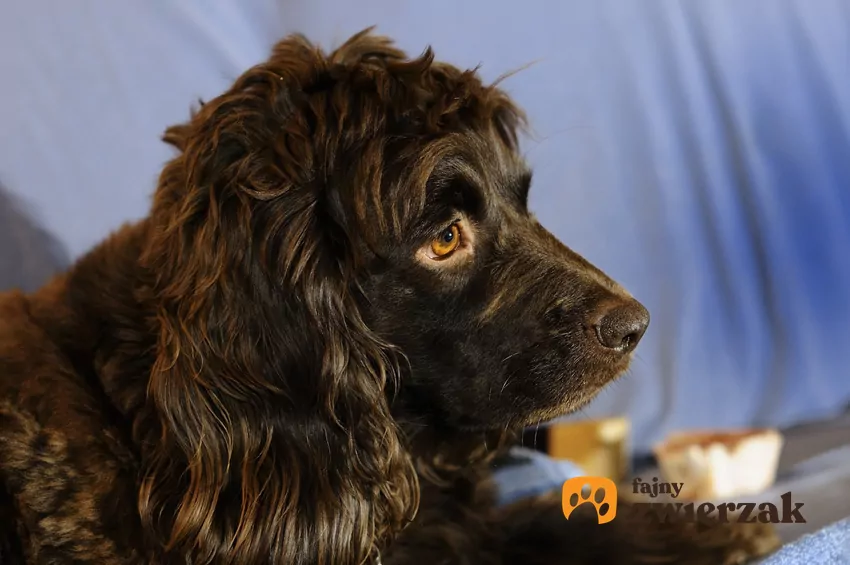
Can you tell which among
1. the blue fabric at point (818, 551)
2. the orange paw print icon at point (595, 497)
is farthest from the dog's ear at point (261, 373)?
the blue fabric at point (818, 551)

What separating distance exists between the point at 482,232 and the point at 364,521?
1.65 feet

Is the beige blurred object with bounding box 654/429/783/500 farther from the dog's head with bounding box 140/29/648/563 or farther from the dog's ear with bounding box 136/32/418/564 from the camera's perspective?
the dog's ear with bounding box 136/32/418/564

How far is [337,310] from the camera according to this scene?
1.22 metres

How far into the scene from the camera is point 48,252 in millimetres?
2146

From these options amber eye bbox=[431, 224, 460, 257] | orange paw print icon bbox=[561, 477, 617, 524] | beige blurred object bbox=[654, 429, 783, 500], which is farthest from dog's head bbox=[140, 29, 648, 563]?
beige blurred object bbox=[654, 429, 783, 500]

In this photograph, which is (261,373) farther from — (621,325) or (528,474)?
(528,474)

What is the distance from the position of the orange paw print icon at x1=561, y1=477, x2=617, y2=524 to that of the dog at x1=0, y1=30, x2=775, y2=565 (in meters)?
0.27

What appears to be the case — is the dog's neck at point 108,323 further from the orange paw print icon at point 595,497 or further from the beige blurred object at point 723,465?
the beige blurred object at point 723,465

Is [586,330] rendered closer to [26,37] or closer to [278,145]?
[278,145]

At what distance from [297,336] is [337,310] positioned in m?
0.07

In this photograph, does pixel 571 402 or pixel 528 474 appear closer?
pixel 571 402

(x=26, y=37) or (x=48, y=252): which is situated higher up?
(x=26, y=37)

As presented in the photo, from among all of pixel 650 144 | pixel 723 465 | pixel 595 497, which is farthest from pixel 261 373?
pixel 650 144

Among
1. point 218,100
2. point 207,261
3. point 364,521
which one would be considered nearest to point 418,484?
point 364,521
